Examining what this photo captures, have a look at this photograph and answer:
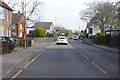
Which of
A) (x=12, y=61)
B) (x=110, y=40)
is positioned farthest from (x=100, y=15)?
(x=12, y=61)

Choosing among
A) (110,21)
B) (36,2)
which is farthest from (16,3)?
(110,21)

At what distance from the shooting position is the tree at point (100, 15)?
4278 cm

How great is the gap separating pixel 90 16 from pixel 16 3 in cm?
1837

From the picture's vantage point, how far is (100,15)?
4503 centimetres

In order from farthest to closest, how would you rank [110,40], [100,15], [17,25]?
[17,25] < [100,15] < [110,40]

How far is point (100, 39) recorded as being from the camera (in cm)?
3428

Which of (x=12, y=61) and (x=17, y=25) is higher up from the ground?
(x=17, y=25)

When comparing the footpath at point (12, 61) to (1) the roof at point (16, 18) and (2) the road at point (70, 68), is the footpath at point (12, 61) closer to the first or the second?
(2) the road at point (70, 68)

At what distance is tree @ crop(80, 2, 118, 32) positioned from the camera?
42781 mm

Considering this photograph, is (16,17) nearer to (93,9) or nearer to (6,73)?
(93,9)

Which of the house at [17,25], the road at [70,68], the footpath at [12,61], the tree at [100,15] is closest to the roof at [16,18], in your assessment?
the house at [17,25]

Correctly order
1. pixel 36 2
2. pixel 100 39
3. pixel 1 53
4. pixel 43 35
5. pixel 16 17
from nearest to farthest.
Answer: pixel 1 53, pixel 100 39, pixel 36 2, pixel 16 17, pixel 43 35

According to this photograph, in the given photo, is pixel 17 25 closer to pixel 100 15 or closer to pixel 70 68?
pixel 100 15

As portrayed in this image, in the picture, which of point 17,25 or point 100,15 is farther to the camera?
point 17,25
